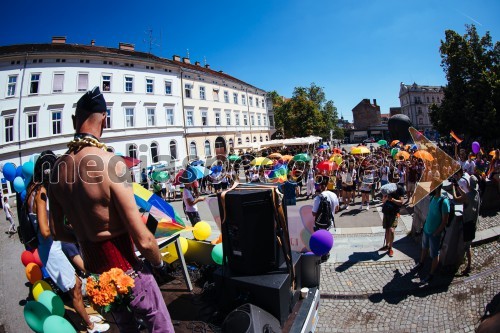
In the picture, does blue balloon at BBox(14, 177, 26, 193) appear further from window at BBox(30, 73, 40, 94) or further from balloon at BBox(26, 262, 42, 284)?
window at BBox(30, 73, 40, 94)

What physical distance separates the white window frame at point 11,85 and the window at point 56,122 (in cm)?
315

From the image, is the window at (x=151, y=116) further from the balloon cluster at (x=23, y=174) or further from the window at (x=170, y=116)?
the balloon cluster at (x=23, y=174)

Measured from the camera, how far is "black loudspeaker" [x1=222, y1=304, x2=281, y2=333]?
228 cm

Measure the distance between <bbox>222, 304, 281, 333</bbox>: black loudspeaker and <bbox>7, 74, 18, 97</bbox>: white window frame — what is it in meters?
28.6

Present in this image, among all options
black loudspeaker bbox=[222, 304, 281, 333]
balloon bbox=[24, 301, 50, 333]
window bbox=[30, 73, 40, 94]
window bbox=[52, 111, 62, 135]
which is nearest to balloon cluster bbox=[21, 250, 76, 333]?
balloon bbox=[24, 301, 50, 333]

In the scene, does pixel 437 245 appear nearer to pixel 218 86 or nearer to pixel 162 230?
pixel 162 230

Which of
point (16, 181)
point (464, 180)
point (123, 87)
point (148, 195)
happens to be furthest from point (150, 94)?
point (464, 180)

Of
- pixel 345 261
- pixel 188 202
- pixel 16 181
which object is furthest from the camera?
pixel 188 202

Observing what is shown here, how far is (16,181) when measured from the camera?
610 centimetres

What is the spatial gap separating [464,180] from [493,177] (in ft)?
14.9

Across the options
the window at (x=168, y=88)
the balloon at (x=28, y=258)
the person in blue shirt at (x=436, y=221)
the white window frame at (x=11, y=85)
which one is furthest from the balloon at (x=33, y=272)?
the window at (x=168, y=88)

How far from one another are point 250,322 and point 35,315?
2.60m

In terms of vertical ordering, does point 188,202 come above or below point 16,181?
below

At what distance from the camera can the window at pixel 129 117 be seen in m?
26.8
